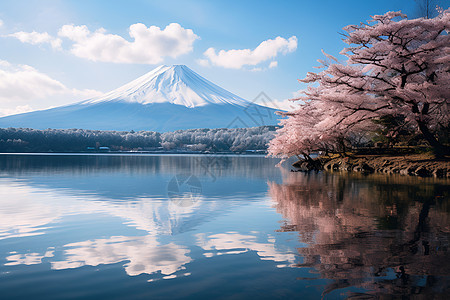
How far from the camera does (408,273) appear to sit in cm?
486

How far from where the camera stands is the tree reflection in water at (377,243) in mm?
4562

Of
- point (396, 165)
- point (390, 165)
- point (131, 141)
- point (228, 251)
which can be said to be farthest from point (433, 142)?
point (131, 141)

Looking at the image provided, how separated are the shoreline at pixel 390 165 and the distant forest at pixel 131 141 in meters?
74.4

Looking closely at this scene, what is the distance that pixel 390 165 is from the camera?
2917cm

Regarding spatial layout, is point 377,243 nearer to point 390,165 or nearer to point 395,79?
point 395,79

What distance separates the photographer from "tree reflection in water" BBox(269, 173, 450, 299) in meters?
4.56

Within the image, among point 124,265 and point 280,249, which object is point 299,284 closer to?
point 280,249

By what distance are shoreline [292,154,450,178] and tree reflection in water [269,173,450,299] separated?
1317 cm

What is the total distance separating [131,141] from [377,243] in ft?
466

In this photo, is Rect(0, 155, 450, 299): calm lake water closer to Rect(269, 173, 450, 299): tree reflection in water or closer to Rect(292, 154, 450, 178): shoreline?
Rect(269, 173, 450, 299): tree reflection in water

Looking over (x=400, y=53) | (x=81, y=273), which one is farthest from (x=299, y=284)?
(x=400, y=53)

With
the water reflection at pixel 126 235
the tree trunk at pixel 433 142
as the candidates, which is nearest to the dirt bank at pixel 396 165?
the tree trunk at pixel 433 142

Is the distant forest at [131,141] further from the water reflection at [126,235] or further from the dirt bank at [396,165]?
the water reflection at [126,235]

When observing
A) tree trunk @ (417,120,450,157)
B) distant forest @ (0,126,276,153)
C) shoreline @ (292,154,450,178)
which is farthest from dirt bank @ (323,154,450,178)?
distant forest @ (0,126,276,153)
